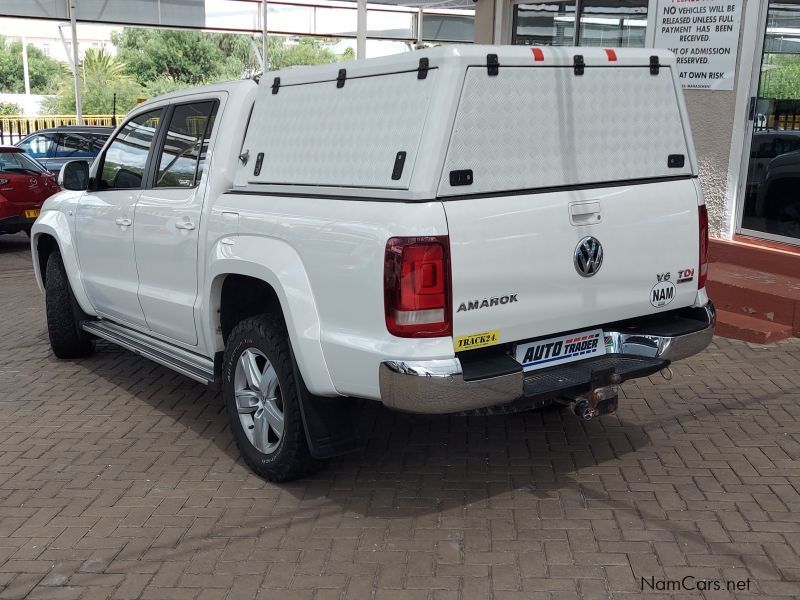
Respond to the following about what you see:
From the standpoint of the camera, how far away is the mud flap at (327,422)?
4.13m

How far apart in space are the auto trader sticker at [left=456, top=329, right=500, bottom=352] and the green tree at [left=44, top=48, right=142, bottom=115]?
45568mm

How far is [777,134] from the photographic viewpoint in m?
8.05

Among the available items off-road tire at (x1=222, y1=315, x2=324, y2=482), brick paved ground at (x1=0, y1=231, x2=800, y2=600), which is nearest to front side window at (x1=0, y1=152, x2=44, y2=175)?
brick paved ground at (x1=0, y1=231, x2=800, y2=600)

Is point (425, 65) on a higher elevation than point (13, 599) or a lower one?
higher

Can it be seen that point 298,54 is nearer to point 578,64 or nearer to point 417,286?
point 578,64

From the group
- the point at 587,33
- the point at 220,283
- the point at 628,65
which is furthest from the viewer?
the point at 587,33

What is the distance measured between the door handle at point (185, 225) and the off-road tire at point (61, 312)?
210 centimetres

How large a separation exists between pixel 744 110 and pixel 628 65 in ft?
14.2

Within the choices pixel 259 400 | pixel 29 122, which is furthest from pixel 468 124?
pixel 29 122

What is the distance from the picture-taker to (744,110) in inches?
317

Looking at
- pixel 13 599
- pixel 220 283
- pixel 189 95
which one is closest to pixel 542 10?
pixel 189 95

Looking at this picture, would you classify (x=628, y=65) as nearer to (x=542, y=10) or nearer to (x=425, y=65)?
(x=425, y=65)

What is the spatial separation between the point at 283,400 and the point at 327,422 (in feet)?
0.83

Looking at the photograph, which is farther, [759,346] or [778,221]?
[778,221]
